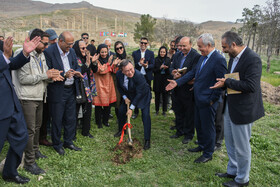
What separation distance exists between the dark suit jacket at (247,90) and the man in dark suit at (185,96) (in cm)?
165

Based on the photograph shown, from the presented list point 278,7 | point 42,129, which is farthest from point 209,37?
point 278,7

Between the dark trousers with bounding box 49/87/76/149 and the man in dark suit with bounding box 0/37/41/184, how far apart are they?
847 millimetres

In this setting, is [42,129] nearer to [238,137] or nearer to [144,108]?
[144,108]

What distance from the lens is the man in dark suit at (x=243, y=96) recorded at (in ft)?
8.89

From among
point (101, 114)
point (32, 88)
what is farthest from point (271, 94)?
point (32, 88)

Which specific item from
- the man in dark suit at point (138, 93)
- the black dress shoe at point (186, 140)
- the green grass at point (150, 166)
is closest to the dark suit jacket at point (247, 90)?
the green grass at point (150, 166)

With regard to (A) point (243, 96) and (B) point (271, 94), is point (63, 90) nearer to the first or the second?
(A) point (243, 96)

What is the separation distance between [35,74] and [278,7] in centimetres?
2236

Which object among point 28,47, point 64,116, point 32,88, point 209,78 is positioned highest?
point 28,47

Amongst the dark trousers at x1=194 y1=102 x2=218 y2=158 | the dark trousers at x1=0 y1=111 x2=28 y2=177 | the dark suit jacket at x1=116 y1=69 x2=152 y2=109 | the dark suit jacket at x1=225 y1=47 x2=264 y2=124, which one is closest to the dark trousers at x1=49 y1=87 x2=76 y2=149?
the dark trousers at x1=0 y1=111 x2=28 y2=177

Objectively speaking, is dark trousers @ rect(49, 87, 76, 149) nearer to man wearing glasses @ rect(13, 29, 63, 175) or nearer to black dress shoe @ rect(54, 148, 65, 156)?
black dress shoe @ rect(54, 148, 65, 156)

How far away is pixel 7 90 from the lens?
8.86ft

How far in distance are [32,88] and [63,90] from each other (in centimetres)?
64

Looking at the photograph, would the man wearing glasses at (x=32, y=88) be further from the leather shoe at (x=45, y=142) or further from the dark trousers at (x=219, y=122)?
the dark trousers at (x=219, y=122)
